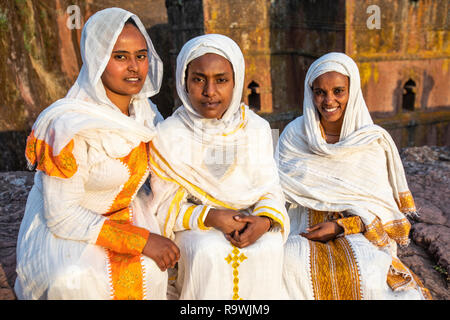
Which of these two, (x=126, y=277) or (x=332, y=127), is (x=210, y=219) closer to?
(x=126, y=277)

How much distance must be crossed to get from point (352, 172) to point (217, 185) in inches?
42.7

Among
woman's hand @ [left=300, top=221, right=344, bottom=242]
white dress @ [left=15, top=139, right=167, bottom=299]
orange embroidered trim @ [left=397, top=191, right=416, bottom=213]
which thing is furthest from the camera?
orange embroidered trim @ [left=397, top=191, right=416, bottom=213]

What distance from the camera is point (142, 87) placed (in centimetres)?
245

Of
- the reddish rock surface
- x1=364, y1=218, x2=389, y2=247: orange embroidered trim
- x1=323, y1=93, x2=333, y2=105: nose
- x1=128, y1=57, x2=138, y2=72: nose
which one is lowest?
the reddish rock surface

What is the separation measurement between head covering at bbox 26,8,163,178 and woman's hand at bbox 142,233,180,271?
1.68 ft

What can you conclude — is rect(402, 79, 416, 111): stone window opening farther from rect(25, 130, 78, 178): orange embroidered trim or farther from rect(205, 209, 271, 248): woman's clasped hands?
rect(25, 130, 78, 178): orange embroidered trim

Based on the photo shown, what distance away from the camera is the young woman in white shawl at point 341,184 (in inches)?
97.3

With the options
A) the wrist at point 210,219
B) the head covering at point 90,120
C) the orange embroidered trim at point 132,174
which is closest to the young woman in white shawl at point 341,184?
the wrist at point 210,219

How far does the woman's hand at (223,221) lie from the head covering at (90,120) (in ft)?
1.96

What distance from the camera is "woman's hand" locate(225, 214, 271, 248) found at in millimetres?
2189

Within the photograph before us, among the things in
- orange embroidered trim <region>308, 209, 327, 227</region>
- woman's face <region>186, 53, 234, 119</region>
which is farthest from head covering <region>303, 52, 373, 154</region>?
woman's face <region>186, 53, 234, 119</region>

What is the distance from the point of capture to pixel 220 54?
2.34 meters

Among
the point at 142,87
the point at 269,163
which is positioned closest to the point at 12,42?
the point at 142,87
